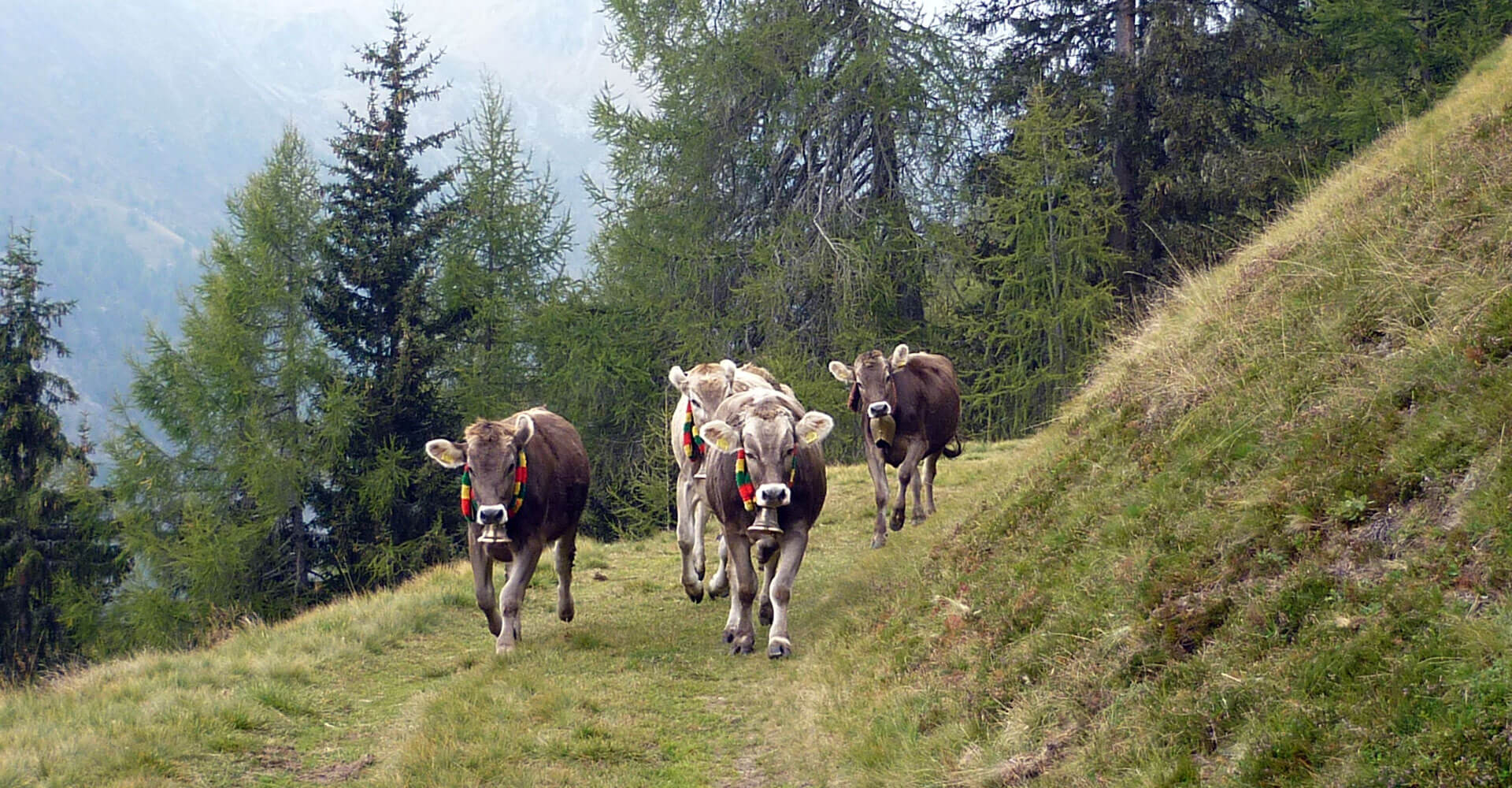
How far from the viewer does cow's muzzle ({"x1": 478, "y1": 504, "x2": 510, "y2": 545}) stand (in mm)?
9250

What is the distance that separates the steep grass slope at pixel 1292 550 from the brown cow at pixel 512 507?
3.62 metres

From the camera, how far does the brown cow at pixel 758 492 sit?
30.5 ft

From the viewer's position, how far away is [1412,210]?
7.69 meters

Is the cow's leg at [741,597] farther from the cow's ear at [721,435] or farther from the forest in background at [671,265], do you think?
the forest in background at [671,265]

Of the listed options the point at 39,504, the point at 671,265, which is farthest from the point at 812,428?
the point at 39,504

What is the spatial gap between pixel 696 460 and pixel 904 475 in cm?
280

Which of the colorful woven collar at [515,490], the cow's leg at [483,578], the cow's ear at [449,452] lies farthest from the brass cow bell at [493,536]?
the cow's ear at [449,452]

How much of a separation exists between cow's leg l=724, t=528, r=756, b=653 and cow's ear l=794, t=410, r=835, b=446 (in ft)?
3.26

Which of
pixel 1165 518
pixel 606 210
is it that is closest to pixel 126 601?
pixel 606 210

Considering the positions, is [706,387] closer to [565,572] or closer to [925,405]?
[565,572]

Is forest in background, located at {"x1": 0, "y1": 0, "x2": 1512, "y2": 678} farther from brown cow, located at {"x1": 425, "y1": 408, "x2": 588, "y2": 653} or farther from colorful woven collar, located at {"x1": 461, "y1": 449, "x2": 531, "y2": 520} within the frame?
colorful woven collar, located at {"x1": 461, "y1": 449, "x2": 531, "y2": 520}

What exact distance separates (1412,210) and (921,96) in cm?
1960

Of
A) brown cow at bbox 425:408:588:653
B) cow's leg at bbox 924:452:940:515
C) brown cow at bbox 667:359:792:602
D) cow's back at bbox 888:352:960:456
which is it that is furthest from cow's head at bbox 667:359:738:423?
cow's leg at bbox 924:452:940:515

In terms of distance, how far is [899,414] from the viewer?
1359 centimetres
